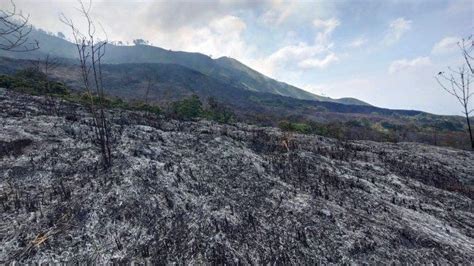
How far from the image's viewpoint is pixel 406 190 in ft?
43.5

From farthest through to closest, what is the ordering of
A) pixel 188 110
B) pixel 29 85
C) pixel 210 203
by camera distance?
pixel 188 110 < pixel 29 85 < pixel 210 203

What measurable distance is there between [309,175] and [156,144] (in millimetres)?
8152

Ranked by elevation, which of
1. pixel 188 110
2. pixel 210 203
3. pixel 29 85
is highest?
pixel 188 110

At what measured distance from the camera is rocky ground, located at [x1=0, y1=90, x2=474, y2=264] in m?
7.79

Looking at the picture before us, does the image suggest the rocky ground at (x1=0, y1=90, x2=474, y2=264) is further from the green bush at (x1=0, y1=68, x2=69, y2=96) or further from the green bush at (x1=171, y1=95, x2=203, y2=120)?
the green bush at (x1=171, y1=95, x2=203, y2=120)

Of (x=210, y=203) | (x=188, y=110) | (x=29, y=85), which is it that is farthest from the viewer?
(x=188, y=110)

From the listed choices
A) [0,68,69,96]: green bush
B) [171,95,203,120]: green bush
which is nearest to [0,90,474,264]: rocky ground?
[0,68,69,96]: green bush

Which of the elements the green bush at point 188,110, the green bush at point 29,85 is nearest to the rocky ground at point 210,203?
the green bush at point 29,85

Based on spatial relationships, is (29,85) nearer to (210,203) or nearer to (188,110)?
(188,110)

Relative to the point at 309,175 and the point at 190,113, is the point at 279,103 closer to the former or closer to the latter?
the point at 190,113

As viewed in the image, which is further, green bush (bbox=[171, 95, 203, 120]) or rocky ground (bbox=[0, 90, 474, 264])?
green bush (bbox=[171, 95, 203, 120])

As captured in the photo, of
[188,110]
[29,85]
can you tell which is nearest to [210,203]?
[188,110]

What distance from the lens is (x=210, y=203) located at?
10172mm

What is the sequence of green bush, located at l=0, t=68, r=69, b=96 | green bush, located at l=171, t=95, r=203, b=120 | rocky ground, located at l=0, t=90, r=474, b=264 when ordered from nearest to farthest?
1. rocky ground, located at l=0, t=90, r=474, b=264
2. green bush, located at l=0, t=68, r=69, b=96
3. green bush, located at l=171, t=95, r=203, b=120
